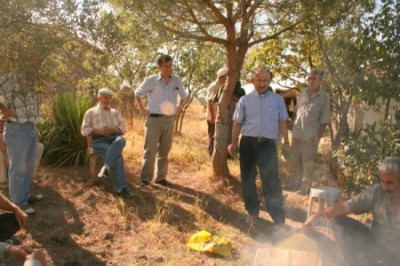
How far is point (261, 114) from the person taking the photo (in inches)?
171

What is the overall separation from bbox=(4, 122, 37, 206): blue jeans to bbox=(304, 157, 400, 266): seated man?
2.92 meters

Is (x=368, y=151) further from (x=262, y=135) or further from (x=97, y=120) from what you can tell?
(x=97, y=120)

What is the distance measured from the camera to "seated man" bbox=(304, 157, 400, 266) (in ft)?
10.1

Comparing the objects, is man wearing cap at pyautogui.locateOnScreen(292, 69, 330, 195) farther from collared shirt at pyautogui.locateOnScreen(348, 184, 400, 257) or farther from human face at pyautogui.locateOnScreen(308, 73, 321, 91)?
collared shirt at pyautogui.locateOnScreen(348, 184, 400, 257)

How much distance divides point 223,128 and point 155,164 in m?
1.18

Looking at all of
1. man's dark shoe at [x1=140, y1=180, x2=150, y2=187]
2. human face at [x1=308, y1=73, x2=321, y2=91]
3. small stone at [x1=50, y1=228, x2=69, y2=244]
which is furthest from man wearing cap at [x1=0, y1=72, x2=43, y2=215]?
human face at [x1=308, y1=73, x2=321, y2=91]

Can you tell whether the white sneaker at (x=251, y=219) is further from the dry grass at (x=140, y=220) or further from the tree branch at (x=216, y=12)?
the tree branch at (x=216, y=12)

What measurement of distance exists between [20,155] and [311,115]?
11.3 feet

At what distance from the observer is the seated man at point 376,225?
309 centimetres

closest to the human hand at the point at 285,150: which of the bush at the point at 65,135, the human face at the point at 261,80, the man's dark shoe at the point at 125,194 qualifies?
the human face at the point at 261,80

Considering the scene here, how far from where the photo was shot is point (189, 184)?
6.01 m

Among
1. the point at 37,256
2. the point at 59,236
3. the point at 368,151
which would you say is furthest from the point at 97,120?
the point at 37,256

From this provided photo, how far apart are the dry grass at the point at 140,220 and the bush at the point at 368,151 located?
852 millimetres

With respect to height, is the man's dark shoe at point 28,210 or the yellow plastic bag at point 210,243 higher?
the man's dark shoe at point 28,210
